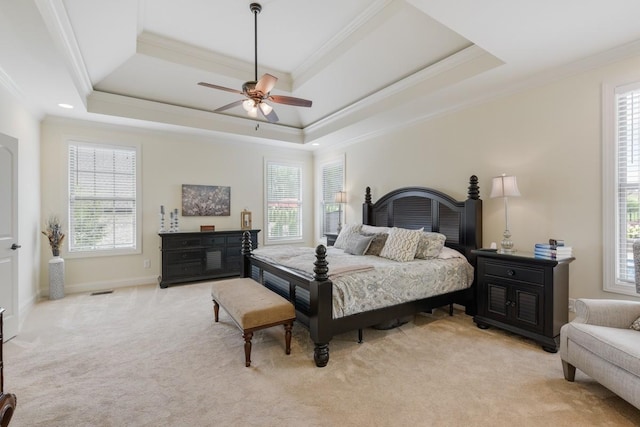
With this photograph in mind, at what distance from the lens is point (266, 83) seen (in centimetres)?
294

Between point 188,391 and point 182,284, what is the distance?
3496 mm

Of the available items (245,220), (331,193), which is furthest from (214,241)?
(331,193)

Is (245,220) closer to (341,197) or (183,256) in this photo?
(183,256)

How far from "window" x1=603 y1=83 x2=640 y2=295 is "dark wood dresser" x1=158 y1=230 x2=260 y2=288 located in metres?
5.20

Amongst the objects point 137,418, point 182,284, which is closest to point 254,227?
point 182,284

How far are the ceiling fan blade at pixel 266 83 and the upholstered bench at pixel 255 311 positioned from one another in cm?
207

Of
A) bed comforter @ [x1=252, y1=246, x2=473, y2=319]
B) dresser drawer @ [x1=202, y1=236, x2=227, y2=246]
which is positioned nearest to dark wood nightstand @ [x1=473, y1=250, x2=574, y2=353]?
bed comforter @ [x1=252, y1=246, x2=473, y2=319]

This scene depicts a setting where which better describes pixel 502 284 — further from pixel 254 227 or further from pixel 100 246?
pixel 100 246

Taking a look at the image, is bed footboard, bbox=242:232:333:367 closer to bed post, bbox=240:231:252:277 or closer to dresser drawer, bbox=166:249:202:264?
bed post, bbox=240:231:252:277

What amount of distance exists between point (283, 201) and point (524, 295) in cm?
501

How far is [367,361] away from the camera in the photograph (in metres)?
2.63

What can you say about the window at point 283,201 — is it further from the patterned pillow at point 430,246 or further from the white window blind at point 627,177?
the white window blind at point 627,177

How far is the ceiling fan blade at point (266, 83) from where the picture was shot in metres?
2.86

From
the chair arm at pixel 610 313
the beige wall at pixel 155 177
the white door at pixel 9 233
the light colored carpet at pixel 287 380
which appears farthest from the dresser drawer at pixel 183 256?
the chair arm at pixel 610 313
